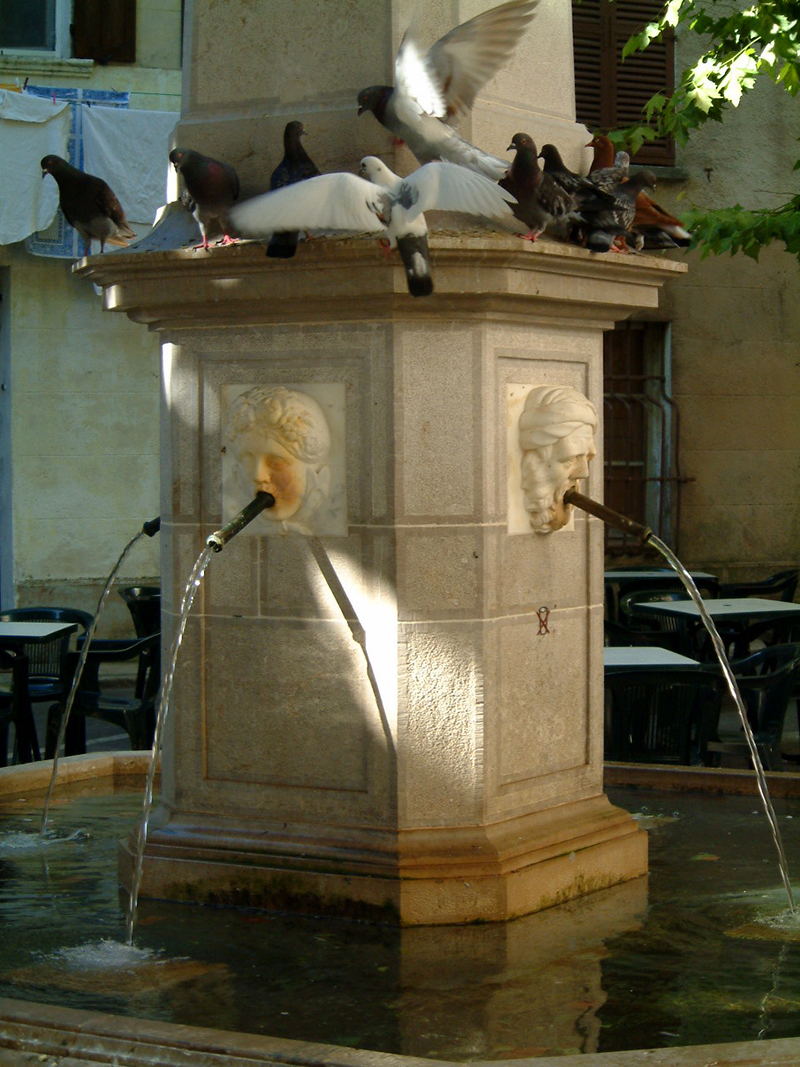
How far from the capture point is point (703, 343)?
15883 millimetres

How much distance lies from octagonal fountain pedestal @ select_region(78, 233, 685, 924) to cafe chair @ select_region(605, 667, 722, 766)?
7.31ft

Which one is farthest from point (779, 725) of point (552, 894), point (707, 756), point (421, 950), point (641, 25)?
point (641, 25)

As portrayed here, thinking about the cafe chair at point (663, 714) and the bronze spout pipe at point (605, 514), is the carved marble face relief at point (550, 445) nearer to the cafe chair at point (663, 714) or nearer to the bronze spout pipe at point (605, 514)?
the bronze spout pipe at point (605, 514)

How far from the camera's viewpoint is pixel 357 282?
13.9ft

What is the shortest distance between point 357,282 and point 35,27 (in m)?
10.9

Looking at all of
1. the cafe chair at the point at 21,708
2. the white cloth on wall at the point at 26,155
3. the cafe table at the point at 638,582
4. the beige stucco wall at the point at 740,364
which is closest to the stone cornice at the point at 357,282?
the cafe chair at the point at 21,708

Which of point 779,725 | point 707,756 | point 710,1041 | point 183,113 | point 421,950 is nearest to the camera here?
point 710,1041

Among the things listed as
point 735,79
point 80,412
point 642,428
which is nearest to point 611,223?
point 735,79

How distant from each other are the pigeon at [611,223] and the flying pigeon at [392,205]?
1.39 feet

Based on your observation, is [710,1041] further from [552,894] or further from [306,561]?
[306,561]

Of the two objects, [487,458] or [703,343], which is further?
[703,343]

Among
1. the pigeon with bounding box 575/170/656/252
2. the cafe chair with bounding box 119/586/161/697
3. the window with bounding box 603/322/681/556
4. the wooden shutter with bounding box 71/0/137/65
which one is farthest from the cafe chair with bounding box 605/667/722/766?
the wooden shutter with bounding box 71/0/137/65

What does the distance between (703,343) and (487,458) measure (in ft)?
39.0

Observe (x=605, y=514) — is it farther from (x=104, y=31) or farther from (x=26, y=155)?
(x=104, y=31)
